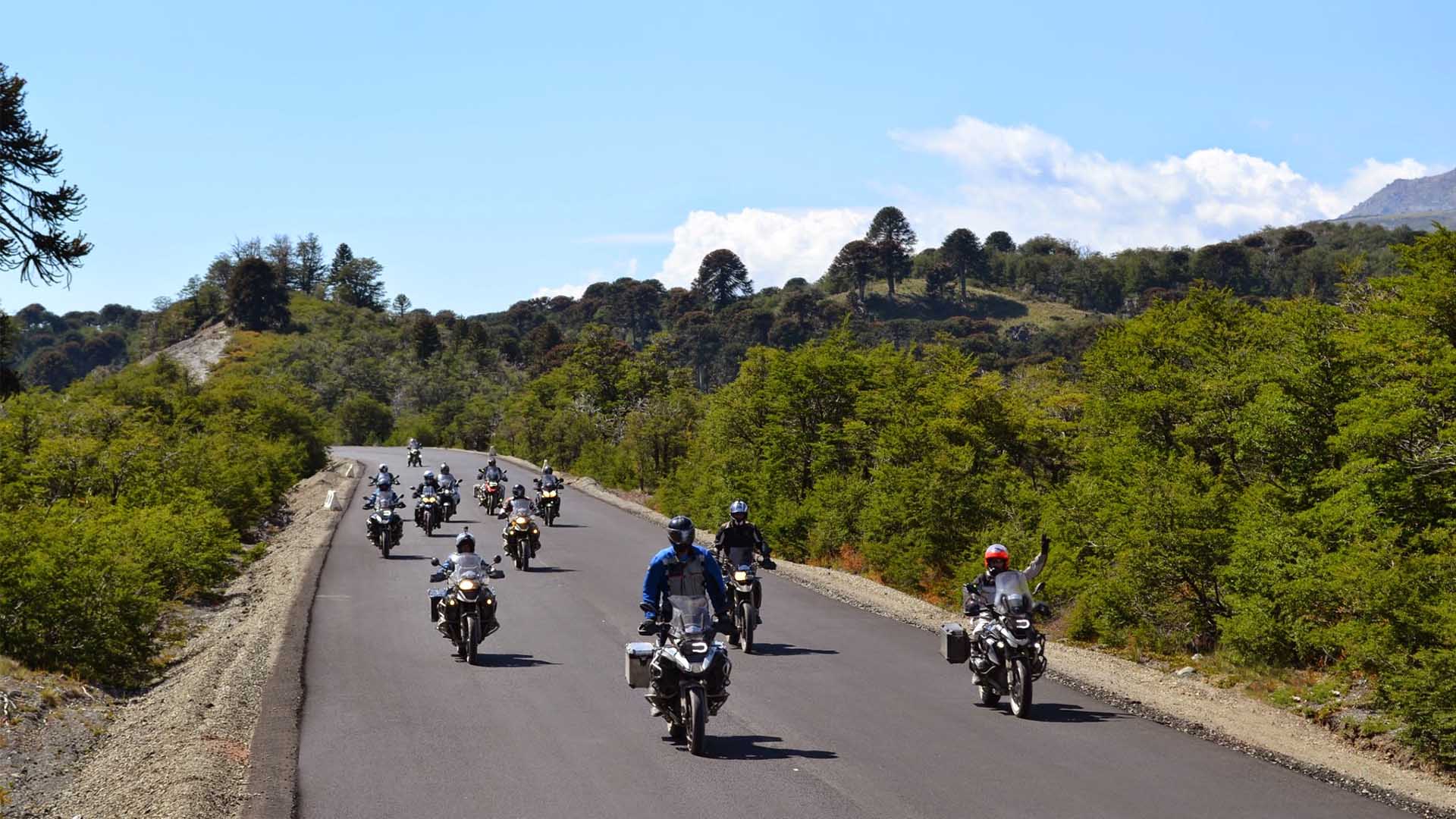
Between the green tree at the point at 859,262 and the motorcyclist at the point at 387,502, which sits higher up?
the green tree at the point at 859,262

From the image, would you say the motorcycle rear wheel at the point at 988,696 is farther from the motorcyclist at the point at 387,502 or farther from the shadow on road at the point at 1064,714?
the motorcyclist at the point at 387,502

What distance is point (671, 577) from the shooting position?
11.5 m

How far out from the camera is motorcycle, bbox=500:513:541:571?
28328mm

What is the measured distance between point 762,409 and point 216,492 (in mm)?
19797

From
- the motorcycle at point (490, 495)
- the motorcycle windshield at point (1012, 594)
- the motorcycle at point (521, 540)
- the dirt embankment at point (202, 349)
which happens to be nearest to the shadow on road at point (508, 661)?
the motorcycle windshield at point (1012, 594)

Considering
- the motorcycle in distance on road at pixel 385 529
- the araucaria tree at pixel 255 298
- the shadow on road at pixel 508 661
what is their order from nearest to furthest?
the shadow on road at pixel 508 661
the motorcycle in distance on road at pixel 385 529
the araucaria tree at pixel 255 298

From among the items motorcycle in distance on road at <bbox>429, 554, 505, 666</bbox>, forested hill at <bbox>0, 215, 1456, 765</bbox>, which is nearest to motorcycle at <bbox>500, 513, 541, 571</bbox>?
forested hill at <bbox>0, 215, 1456, 765</bbox>

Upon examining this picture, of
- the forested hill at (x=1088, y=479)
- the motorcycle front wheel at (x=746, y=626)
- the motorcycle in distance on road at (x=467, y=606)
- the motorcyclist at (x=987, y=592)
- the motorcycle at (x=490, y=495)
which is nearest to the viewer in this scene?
the motorcyclist at (x=987, y=592)

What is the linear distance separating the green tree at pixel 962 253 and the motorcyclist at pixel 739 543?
17097 cm

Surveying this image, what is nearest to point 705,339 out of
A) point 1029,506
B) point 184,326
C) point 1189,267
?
point 1189,267

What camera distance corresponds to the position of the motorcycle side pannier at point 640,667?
11320 mm

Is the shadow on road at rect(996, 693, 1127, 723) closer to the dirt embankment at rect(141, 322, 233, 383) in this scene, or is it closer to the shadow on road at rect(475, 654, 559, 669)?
the shadow on road at rect(475, 654, 559, 669)

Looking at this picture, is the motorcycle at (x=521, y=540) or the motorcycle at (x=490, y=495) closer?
the motorcycle at (x=521, y=540)

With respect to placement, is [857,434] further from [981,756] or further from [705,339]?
[705,339]
